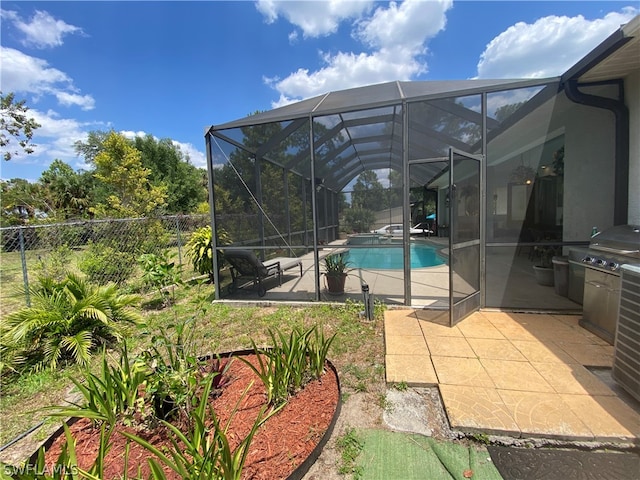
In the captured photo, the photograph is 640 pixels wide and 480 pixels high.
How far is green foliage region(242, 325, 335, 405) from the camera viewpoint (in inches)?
82.7

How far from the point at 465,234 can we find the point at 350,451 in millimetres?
3036

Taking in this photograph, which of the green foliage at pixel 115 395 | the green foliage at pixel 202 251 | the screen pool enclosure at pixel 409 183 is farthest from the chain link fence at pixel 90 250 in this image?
the green foliage at pixel 115 395

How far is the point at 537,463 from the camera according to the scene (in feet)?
5.39

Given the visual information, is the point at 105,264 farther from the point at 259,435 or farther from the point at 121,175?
the point at 121,175

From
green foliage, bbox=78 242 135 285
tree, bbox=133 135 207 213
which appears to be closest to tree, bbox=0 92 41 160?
tree, bbox=133 135 207 213

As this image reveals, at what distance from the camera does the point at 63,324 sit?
3014 mm

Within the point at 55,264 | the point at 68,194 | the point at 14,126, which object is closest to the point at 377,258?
the point at 55,264

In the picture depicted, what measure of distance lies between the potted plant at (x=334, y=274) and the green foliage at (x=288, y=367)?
7.11ft

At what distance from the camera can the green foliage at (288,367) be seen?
6.89ft

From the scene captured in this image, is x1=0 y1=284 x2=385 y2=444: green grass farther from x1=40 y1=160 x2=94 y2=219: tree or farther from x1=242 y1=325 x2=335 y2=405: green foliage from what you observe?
x1=40 y1=160 x2=94 y2=219: tree

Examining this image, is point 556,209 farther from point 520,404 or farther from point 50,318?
point 50,318

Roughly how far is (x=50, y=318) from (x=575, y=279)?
21.1 feet

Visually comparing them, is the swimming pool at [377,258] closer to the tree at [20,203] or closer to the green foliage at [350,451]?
the green foliage at [350,451]

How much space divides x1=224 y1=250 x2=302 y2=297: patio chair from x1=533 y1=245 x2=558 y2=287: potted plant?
3780 mm
